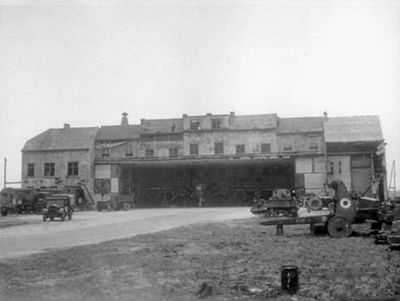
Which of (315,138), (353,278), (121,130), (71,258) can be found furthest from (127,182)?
(353,278)

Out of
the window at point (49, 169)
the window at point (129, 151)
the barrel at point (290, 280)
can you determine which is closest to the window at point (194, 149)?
the window at point (129, 151)

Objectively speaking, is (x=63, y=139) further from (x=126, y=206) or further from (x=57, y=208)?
(x=57, y=208)

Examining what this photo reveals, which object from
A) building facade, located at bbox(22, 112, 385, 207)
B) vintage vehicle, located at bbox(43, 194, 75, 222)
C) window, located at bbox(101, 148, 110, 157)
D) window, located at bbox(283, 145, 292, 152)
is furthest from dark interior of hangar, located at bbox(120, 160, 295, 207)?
vintage vehicle, located at bbox(43, 194, 75, 222)

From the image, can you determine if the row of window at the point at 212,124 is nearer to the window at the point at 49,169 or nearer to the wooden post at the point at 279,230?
the window at the point at 49,169

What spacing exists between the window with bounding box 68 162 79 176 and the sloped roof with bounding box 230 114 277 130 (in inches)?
682

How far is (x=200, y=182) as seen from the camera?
1978 inches

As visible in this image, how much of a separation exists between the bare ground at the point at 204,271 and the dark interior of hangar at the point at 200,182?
35.9 metres

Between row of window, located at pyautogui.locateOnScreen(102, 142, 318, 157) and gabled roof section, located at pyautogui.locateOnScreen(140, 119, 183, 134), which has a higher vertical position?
gabled roof section, located at pyautogui.locateOnScreen(140, 119, 183, 134)

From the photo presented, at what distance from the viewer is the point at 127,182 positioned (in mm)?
49875

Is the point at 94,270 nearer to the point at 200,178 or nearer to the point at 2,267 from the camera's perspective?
the point at 2,267

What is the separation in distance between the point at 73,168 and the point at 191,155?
12.8 meters

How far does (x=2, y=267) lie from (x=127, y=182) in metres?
40.5

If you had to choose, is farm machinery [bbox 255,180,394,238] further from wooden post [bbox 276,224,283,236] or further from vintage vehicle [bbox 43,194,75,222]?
vintage vehicle [bbox 43,194,75,222]

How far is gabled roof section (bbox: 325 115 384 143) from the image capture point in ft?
147
